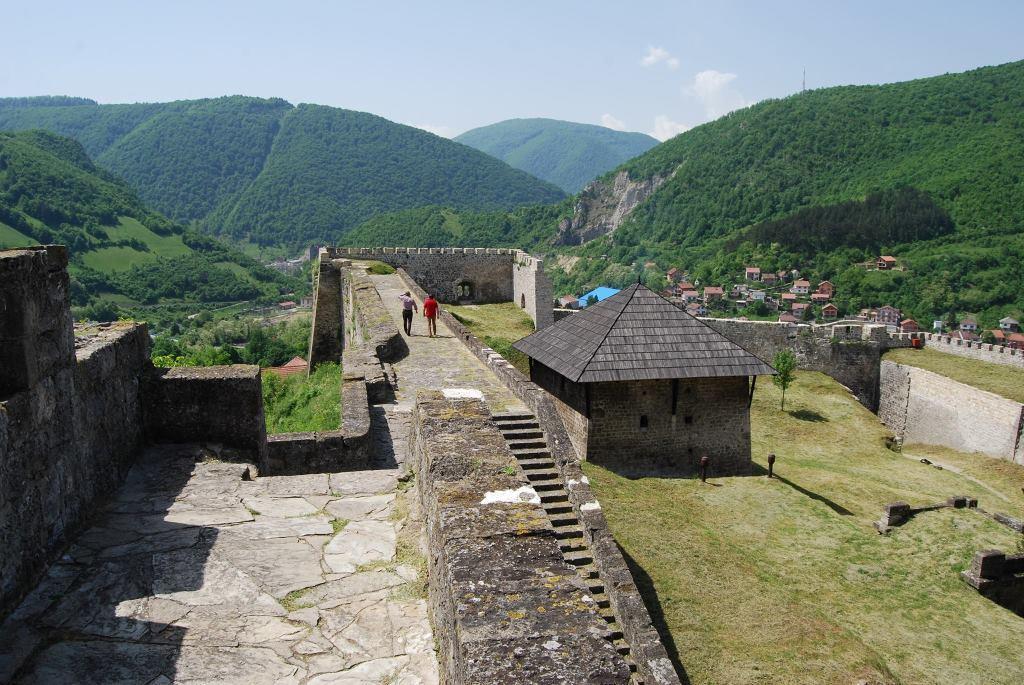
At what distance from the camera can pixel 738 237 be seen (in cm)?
8475

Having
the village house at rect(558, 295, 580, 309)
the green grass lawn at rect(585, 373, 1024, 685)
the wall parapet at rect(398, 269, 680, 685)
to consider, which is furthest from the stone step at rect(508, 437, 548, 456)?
the village house at rect(558, 295, 580, 309)

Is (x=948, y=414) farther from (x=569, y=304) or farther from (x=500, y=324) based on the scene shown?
(x=569, y=304)

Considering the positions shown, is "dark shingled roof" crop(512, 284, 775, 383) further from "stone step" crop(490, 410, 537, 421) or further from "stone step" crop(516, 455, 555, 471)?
"stone step" crop(516, 455, 555, 471)

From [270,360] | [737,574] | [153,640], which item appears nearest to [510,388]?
[737,574]

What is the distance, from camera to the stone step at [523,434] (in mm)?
9102

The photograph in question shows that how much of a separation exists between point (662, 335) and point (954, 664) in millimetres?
7270

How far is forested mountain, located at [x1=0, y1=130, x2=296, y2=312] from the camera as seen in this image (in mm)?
75688

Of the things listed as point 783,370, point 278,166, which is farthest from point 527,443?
point 278,166

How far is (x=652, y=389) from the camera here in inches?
551

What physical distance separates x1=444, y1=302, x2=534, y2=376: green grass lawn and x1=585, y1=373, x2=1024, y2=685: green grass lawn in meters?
7.89

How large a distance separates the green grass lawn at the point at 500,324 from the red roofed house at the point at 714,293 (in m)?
44.4

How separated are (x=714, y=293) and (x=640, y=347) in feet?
199

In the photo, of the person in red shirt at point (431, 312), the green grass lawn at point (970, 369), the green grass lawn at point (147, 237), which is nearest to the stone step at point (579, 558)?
the person in red shirt at point (431, 312)

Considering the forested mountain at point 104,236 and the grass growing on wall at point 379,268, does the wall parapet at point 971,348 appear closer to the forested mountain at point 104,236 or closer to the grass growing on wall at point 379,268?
the grass growing on wall at point 379,268
